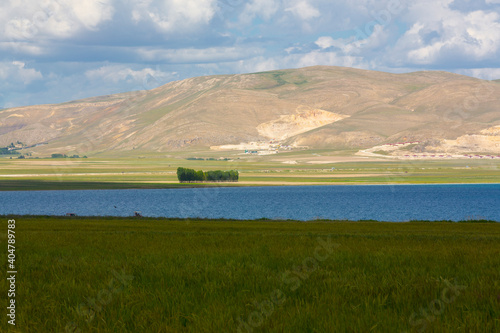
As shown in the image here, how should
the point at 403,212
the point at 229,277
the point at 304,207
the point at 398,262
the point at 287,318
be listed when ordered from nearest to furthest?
the point at 287,318
the point at 229,277
the point at 398,262
the point at 403,212
the point at 304,207

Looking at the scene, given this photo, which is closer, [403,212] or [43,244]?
[43,244]

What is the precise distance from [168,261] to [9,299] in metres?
4.45

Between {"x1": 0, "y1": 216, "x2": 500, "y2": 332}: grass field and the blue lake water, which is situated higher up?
{"x1": 0, "y1": 216, "x2": 500, "y2": 332}: grass field

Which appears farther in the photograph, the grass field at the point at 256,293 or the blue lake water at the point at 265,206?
the blue lake water at the point at 265,206

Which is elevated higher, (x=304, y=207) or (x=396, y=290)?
(x=396, y=290)

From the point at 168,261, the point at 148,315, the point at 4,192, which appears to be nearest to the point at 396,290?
the point at 148,315

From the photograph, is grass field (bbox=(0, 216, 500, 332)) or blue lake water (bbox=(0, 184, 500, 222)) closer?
grass field (bbox=(0, 216, 500, 332))

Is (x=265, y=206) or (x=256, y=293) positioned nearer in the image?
(x=256, y=293)

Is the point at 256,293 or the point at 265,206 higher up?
the point at 256,293

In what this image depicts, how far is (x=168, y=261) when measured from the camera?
1343 centimetres

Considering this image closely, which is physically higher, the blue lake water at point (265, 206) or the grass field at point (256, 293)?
the grass field at point (256, 293)

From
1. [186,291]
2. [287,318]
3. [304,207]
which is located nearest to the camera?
[287,318]

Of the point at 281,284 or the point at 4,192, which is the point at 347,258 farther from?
the point at 4,192

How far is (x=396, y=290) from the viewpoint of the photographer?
10102mm
